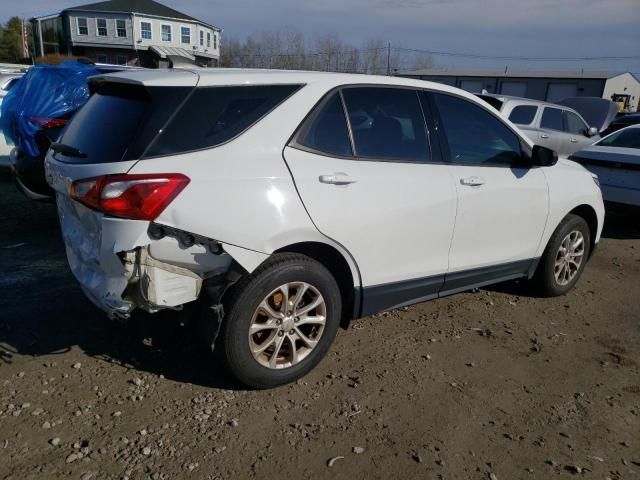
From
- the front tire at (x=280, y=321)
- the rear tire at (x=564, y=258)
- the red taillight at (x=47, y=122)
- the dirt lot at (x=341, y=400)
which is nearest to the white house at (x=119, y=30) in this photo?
the red taillight at (x=47, y=122)

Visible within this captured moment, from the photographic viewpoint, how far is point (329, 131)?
128 inches

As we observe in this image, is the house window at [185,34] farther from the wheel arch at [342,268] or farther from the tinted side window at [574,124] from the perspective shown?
the wheel arch at [342,268]

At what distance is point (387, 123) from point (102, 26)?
6212 centimetres

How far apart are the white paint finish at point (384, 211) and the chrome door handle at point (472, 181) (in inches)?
5.2

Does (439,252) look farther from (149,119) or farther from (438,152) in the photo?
(149,119)

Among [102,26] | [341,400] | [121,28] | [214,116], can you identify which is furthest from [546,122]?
[102,26]

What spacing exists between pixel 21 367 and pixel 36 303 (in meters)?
0.96

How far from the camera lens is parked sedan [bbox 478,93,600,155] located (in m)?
10.0

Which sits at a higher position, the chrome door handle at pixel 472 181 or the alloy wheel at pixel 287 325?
the chrome door handle at pixel 472 181

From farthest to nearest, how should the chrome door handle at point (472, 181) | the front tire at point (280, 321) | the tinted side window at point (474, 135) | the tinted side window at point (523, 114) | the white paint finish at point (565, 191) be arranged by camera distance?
1. the tinted side window at point (523, 114)
2. the white paint finish at point (565, 191)
3. the tinted side window at point (474, 135)
4. the chrome door handle at point (472, 181)
5. the front tire at point (280, 321)

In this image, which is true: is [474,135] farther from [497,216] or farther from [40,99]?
[40,99]

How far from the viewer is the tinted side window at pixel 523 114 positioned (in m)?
10.2

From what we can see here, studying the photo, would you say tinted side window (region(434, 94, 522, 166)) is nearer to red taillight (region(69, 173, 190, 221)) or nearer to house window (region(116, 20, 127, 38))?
red taillight (region(69, 173, 190, 221))

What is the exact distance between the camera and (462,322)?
440 cm
